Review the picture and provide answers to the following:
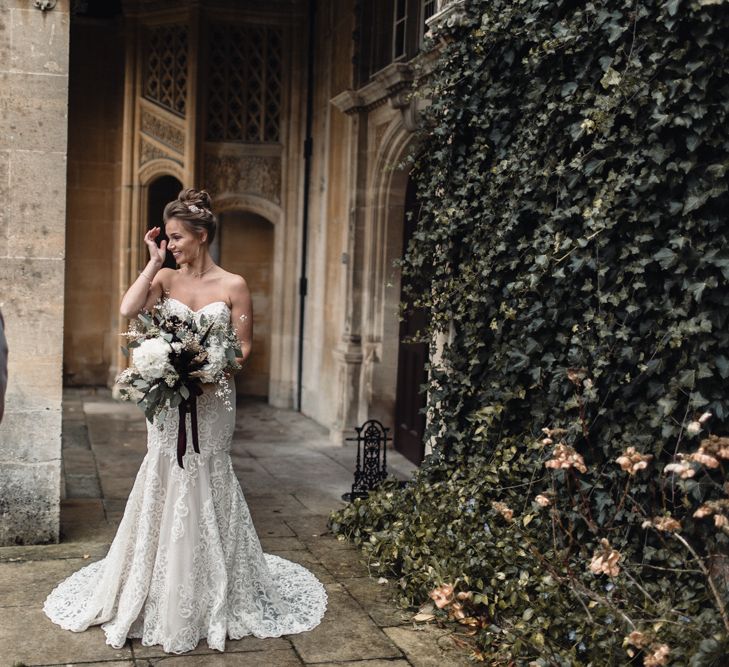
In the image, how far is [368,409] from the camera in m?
9.53

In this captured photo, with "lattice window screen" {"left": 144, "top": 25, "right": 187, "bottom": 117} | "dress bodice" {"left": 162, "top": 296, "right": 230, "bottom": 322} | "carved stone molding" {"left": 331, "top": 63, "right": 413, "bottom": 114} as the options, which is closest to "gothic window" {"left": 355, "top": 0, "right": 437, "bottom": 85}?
"carved stone molding" {"left": 331, "top": 63, "right": 413, "bottom": 114}

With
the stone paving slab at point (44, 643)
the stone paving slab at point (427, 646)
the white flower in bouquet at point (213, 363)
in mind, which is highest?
the white flower in bouquet at point (213, 363)

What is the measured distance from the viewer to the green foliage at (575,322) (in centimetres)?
392

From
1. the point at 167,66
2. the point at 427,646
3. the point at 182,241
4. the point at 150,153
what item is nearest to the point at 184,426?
the point at 182,241

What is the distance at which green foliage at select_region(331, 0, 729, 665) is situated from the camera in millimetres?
3922

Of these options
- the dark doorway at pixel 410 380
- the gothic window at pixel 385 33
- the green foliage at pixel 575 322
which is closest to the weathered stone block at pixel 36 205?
the green foliage at pixel 575 322

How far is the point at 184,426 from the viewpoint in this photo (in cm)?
449

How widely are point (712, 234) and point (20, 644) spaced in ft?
11.8

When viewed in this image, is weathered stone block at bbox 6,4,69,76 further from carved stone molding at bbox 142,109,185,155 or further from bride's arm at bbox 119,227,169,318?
carved stone molding at bbox 142,109,185,155

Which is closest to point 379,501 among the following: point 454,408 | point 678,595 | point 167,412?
point 454,408

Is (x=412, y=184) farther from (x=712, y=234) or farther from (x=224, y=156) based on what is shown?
(x=712, y=234)

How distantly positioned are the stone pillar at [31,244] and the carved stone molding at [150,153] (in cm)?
668

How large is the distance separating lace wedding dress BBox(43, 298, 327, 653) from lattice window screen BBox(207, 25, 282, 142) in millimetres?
8173

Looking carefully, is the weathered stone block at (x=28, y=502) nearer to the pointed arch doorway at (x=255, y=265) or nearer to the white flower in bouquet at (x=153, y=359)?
the white flower in bouquet at (x=153, y=359)
